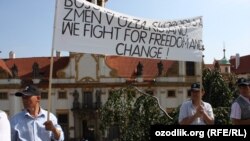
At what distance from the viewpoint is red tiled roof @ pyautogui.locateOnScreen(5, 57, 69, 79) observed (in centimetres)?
4588

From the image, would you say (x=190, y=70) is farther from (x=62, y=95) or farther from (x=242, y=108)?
(x=242, y=108)

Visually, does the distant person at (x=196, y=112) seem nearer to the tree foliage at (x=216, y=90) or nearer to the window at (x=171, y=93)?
the tree foliage at (x=216, y=90)

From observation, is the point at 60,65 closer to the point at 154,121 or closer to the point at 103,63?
the point at 103,63

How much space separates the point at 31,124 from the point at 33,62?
141ft

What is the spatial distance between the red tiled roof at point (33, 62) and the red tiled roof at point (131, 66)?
4316 millimetres

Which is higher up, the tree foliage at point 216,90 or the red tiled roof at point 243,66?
the red tiled roof at point 243,66

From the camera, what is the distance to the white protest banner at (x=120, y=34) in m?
7.68

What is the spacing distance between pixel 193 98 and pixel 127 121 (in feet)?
69.6

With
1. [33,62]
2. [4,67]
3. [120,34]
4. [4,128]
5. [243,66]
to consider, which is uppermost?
[243,66]

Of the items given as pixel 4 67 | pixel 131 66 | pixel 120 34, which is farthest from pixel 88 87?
pixel 120 34

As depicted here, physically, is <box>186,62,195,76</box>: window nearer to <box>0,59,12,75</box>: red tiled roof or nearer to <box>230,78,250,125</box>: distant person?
<box>0,59,12,75</box>: red tiled roof

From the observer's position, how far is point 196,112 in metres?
7.10

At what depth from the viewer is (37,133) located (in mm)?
6133

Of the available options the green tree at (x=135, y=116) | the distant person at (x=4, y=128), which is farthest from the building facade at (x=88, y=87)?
the distant person at (x=4, y=128)
